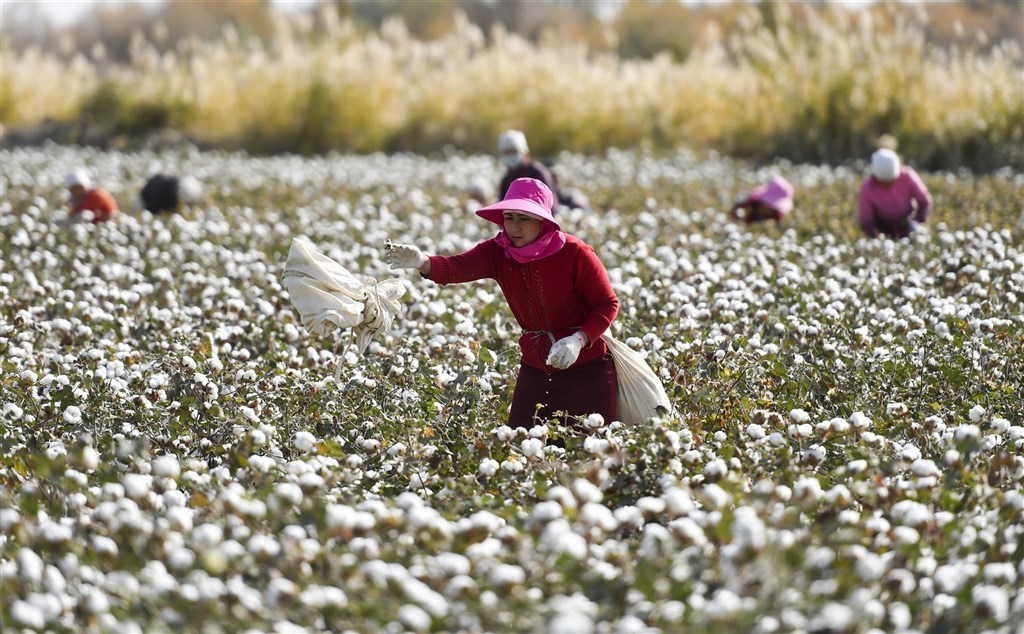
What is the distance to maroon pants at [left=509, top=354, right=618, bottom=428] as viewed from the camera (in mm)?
4773

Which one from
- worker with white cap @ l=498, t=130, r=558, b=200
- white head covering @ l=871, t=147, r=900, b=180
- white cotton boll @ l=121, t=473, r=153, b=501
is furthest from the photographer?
worker with white cap @ l=498, t=130, r=558, b=200

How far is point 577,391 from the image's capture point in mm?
4797

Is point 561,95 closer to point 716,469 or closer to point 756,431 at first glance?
point 756,431

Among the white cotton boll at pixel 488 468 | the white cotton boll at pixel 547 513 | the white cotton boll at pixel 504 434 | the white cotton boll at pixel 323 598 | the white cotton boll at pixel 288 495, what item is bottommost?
the white cotton boll at pixel 488 468

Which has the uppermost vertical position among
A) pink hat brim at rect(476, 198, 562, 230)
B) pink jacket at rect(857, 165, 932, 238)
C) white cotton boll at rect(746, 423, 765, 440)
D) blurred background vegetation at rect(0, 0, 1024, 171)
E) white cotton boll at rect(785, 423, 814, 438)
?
pink hat brim at rect(476, 198, 562, 230)

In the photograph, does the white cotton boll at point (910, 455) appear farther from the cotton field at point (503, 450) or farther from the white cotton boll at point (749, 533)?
the white cotton boll at point (749, 533)

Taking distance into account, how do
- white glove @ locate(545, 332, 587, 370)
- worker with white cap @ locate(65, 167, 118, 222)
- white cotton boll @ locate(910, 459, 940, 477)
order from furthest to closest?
worker with white cap @ locate(65, 167, 118, 222)
white glove @ locate(545, 332, 587, 370)
white cotton boll @ locate(910, 459, 940, 477)

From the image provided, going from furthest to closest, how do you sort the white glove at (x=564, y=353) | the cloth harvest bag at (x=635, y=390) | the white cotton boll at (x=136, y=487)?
the cloth harvest bag at (x=635, y=390), the white glove at (x=564, y=353), the white cotton boll at (x=136, y=487)

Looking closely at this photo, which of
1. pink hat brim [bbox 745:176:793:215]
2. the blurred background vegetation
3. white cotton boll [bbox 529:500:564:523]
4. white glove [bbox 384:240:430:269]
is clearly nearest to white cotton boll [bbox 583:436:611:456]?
white cotton boll [bbox 529:500:564:523]

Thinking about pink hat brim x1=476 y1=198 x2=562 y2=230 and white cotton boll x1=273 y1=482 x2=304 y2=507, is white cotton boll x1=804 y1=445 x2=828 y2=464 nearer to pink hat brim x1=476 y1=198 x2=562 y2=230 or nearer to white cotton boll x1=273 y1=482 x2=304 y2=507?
pink hat brim x1=476 y1=198 x2=562 y2=230

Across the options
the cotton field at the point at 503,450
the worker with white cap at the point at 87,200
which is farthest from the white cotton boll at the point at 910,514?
the worker with white cap at the point at 87,200

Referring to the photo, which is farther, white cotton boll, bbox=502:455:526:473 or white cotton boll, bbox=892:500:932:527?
white cotton boll, bbox=502:455:526:473

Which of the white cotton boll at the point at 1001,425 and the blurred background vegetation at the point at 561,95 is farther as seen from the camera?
the blurred background vegetation at the point at 561,95

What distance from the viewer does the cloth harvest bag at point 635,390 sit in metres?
4.71
